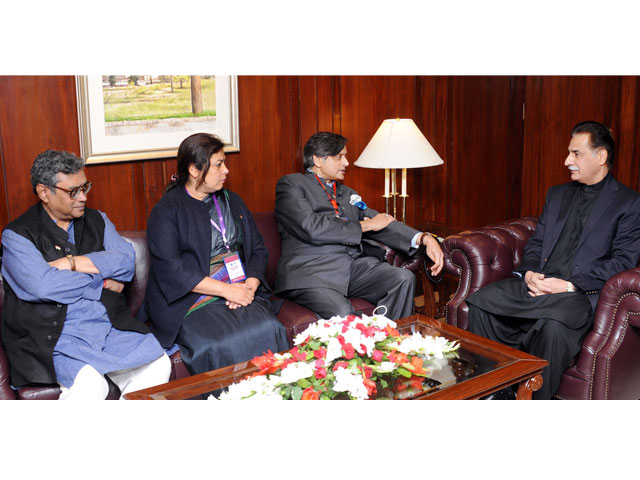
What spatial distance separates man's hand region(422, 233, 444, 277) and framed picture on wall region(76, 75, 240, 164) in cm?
146

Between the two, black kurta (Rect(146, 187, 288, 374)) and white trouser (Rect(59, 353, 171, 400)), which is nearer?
white trouser (Rect(59, 353, 171, 400))

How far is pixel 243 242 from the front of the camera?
3.65m

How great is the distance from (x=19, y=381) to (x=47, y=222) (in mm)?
749

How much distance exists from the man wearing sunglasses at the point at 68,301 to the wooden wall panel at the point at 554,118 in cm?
381

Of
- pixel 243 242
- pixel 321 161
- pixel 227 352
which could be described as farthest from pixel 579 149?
pixel 227 352

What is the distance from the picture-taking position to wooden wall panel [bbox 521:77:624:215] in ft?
16.5

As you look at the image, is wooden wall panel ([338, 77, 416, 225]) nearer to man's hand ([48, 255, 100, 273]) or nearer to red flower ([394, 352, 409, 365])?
man's hand ([48, 255, 100, 273])

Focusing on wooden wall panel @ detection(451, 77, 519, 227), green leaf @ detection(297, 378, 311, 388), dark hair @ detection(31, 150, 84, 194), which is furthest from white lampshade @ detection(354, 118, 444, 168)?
green leaf @ detection(297, 378, 311, 388)

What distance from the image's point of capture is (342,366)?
89.8 inches

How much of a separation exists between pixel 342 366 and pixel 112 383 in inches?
50.5

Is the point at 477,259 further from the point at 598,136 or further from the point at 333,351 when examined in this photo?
the point at 333,351

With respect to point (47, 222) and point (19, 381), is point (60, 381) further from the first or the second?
point (47, 222)

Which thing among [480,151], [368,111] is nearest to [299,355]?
[368,111]

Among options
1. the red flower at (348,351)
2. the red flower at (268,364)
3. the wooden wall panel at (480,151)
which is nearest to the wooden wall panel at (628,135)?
the wooden wall panel at (480,151)
